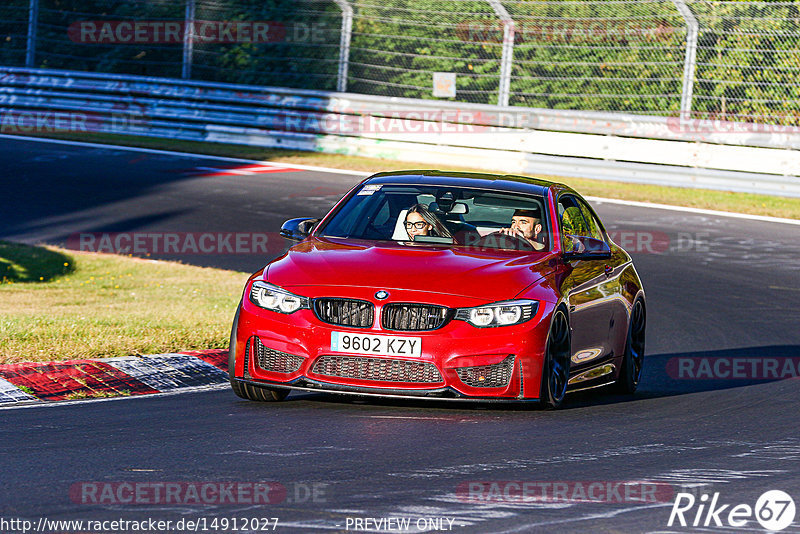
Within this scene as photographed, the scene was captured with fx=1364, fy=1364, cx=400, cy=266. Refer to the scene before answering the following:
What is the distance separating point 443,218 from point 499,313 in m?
1.54

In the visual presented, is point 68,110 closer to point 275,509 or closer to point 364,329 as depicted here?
point 364,329

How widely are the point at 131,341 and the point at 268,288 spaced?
2.45m

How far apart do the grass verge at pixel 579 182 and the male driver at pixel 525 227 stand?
472 inches

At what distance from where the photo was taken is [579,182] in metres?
23.2

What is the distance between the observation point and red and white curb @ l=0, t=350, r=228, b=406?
8633mm

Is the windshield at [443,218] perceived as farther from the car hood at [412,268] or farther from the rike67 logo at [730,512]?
the rike67 logo at [730,512]

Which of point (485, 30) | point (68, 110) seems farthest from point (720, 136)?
point (68, 110)

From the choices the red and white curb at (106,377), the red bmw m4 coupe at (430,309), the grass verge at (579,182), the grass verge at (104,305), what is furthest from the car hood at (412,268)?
the grass verge at (579,182)

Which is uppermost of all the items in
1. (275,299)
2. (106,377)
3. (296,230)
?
(296,230)

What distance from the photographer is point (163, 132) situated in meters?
27.6

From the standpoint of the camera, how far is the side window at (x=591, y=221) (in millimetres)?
10168

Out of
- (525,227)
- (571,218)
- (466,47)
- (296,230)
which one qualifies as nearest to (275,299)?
(296,230)

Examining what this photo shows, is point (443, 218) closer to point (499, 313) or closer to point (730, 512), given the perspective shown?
point (499, 313)

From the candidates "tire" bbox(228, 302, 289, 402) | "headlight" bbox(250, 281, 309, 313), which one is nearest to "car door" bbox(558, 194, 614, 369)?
"headlight" bbox(250, 281, 309, 313)
